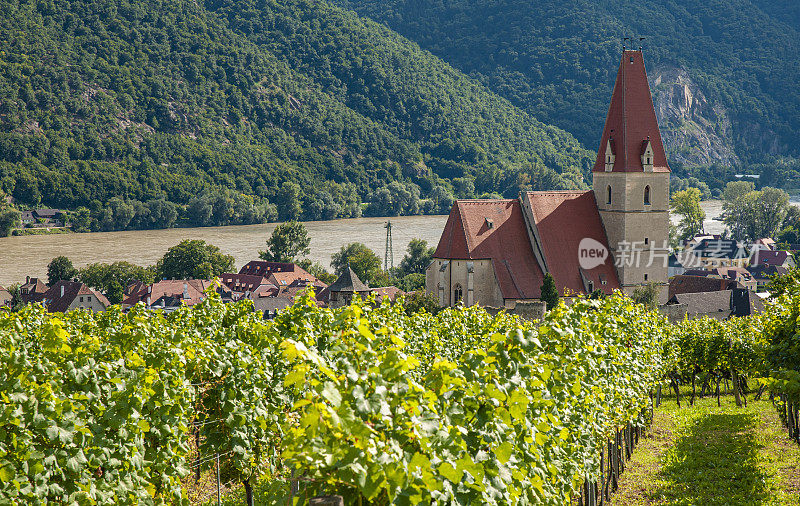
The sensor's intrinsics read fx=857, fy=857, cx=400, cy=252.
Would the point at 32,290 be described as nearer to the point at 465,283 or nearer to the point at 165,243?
the point at 165,243

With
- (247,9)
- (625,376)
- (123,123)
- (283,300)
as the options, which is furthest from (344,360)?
(247,9)

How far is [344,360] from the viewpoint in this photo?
15.6ft

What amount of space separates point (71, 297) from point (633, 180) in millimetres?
32614

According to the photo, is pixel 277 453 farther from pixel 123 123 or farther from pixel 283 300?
pixel 123 123

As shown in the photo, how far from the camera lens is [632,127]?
38.2 metres

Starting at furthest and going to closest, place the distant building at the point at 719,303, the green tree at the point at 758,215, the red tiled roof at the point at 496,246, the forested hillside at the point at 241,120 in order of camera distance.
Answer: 1. the forested hillside at the point at 241,120
2. the green tree at the point at 758,215
3. the distant building at the point at 719,303
4. the red tiled roof at the point at 496,246

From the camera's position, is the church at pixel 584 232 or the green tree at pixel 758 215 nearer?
the church at pixel 584 232

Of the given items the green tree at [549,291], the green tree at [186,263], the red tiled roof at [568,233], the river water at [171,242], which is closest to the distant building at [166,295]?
the green tree at [186,263]

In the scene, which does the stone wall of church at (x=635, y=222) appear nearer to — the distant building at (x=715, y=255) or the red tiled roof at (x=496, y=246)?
the red tiled roof at (x=496, y=246)

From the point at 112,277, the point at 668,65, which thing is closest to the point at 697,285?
the point at 112,277

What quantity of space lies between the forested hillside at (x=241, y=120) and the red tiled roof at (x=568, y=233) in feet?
183

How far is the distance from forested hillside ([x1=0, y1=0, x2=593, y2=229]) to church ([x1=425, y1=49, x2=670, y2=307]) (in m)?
54.9

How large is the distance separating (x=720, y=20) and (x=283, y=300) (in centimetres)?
17038

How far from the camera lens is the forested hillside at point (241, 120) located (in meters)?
91.4
